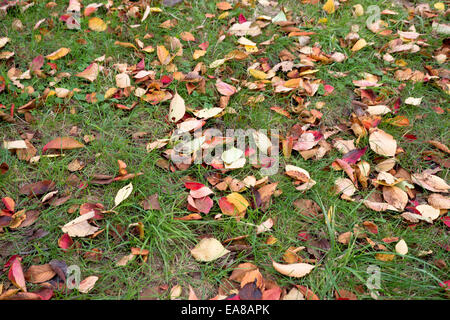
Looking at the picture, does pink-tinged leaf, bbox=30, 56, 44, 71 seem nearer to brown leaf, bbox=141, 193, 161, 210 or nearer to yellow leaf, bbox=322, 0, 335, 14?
brown leaf, bbox=141, 193, 161, 210

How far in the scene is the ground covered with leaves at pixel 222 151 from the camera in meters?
1.62

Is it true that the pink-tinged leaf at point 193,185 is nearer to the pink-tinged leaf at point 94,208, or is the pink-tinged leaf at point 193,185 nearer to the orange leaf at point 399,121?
the pink-tinged leaf at point 94,208

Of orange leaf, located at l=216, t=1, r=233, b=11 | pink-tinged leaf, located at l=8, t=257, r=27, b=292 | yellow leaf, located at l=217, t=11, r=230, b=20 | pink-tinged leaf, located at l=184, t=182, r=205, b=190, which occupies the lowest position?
pink-tinged leaf, located at l=8, t=257, r=27, b=292

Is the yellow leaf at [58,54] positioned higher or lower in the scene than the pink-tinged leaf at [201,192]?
higher

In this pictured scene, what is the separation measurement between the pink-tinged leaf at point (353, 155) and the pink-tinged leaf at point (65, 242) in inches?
57.5

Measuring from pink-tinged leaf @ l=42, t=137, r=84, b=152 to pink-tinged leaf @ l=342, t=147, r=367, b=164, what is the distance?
148cm

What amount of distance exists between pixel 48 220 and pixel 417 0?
3.24 m

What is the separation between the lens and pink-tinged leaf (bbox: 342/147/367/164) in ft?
6.57

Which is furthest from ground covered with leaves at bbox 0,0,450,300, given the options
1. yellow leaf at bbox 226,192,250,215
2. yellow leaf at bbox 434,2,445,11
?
yellow leaf at bbox 434,2,445,11

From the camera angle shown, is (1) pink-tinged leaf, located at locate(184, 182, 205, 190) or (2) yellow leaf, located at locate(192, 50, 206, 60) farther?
(2) yellow leaf, located at locate(192, 50, 206, 60)

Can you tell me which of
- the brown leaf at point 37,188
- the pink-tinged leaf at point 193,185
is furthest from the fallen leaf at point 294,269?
the brown leaf at point 37,188

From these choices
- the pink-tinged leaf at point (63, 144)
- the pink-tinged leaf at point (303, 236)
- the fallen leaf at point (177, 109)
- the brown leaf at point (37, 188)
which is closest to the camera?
the pink-tinged leaf at point (303, 236)

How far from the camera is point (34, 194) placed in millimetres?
1812

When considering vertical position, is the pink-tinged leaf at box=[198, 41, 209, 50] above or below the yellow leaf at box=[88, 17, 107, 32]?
below
